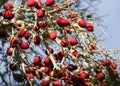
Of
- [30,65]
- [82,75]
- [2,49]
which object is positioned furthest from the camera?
[2,49]

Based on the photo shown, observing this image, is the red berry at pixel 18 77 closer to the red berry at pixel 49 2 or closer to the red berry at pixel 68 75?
the red berry at pixel 68 75

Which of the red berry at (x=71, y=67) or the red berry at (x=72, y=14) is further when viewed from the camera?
the red berry at (x=72, y=14)

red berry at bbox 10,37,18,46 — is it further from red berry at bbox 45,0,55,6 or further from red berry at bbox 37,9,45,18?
red berry at bbox 45,0,55,6

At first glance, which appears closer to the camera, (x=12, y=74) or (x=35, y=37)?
(x=35, y=37)

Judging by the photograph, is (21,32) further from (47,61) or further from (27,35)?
(47,61)

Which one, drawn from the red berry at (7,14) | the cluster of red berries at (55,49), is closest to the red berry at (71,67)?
the cluster of red berries at (55,49)

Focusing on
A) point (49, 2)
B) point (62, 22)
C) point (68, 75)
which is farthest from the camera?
point (49, 2)

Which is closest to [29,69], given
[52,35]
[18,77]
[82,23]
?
[18,77]

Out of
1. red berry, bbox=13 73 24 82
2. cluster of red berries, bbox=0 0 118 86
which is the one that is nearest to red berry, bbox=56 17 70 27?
cluster of red berries, bbox=0 0 118 86

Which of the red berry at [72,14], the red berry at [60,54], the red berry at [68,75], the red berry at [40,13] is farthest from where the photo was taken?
the red berry at [72,14]

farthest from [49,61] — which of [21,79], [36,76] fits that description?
[21,79]

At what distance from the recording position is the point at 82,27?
3.54 meters

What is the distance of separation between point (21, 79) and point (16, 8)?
24.9 inches

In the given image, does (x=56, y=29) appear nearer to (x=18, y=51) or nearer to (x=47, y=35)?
(x=47, y=35)
